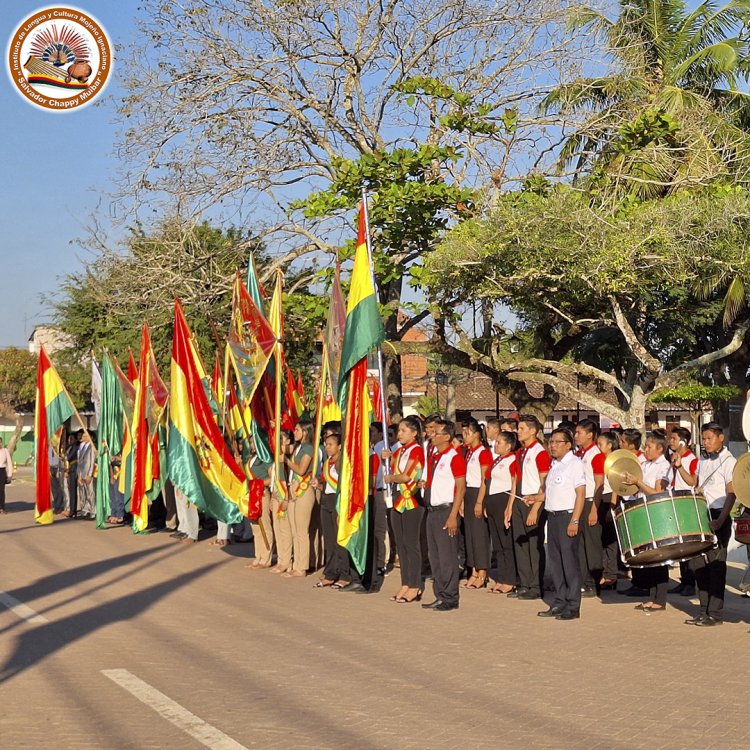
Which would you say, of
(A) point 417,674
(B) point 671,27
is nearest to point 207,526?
(A) point 417,674

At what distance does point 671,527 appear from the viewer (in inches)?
380

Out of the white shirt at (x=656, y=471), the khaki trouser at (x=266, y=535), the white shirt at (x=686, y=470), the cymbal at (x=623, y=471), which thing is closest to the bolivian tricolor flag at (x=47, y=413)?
the khaki trouser at (x=266, y=535)

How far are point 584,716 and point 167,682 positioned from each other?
9.22 ft

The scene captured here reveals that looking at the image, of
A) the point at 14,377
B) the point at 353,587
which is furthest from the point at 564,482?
the point at 14,377

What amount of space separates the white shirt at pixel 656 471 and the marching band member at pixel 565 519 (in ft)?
4.51

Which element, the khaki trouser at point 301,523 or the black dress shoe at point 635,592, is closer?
the black dress shoe at point 635,592

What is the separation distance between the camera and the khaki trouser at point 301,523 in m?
13.9

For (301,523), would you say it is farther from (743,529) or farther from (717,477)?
(743,529)

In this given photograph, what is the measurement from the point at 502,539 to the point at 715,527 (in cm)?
302

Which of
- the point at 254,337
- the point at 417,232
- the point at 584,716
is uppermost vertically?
the point at 417,232

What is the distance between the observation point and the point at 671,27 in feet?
97.2

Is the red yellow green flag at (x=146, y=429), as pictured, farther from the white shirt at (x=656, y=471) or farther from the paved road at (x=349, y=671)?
the white shirt at (x=656, y=471)

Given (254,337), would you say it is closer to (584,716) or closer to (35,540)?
(35,540)

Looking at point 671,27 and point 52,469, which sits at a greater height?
point 671,27
